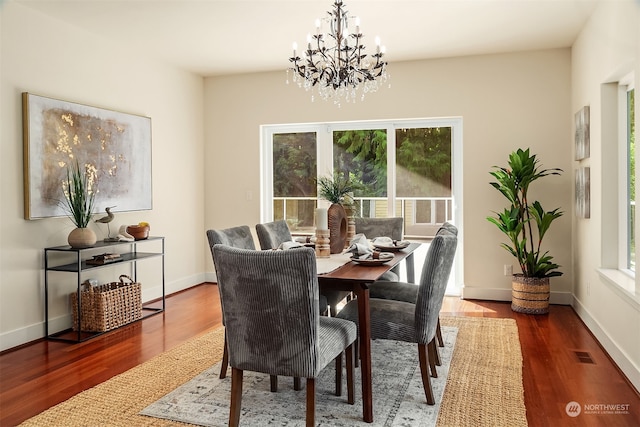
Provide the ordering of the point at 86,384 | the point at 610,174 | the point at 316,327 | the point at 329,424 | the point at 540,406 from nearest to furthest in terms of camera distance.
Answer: the point at 316,327, the point at 329,424, the point at 540,406, the point at 86,384, the point at 610,174

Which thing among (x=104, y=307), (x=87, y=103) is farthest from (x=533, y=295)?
(x=87, y=103)

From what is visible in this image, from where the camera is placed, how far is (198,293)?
5.76m

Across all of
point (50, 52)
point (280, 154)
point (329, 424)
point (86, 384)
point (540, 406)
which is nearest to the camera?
point (329, 424)

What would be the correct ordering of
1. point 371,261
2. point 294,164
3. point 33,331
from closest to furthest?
1. point 371,261
2. point 33,331
3. point 294,164

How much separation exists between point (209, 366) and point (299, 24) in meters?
2.81

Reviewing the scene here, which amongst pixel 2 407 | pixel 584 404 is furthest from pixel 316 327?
pixel 2 407

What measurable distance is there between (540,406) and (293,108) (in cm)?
424

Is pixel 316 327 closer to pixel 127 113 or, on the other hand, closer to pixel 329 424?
pixel 329 424

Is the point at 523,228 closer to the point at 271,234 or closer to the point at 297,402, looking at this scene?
the point at 271,234

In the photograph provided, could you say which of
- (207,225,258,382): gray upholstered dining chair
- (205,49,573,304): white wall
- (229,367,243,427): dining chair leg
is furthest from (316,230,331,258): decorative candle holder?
(205,49,573,304): white wall

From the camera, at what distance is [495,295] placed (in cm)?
534

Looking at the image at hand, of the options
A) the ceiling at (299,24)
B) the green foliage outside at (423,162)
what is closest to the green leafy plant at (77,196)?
the ceiling at (299,24)

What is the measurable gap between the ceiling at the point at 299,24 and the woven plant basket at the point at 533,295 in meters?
2.23

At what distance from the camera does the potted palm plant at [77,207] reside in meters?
4.02
